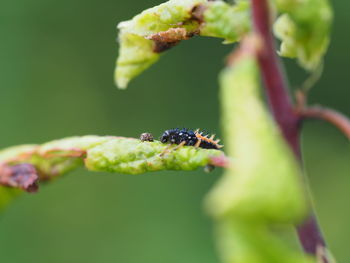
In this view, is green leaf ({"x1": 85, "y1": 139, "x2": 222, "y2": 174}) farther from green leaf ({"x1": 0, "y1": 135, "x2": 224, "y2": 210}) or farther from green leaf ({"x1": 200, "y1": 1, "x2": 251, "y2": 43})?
green leaf ({"x1": 200, "y1": 1, "x2": 251, "y2": 43})

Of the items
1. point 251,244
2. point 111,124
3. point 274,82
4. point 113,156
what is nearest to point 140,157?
point 113,156

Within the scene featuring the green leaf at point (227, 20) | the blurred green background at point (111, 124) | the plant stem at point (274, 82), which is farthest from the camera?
the blurred green background at point (111, 124)

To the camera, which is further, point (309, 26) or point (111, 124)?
point (111, 124)

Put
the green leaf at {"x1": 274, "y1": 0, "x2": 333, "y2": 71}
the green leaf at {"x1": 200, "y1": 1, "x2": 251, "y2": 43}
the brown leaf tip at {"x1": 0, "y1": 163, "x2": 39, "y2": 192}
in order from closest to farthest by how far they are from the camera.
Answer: the green leaf at {"x1": 274, "y1": 0, "x2": 333, "y2": 71} → the green leaf at {"x1": 200, "y1": 1, "x2": 251, "y2": 43} → the brown leaf tip at {"x1": 0, "y1": 163, "x2": 39, "y2": 192}

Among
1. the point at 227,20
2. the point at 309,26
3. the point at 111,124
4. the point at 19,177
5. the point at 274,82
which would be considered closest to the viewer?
the point at 274,82

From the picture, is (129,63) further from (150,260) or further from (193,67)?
(193,67)

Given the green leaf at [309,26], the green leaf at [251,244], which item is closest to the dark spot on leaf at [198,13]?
the green leaf at [309,26]

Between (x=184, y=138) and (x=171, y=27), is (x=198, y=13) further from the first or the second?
(x=184, y=138)

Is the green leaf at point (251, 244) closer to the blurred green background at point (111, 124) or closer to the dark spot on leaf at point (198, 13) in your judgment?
the dark spot on leaf at point (198, 13)

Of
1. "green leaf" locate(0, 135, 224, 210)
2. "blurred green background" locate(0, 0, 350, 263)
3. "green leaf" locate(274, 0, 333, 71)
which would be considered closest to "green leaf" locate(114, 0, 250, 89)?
"green leaf" locate(274, 0, 333, 71)
